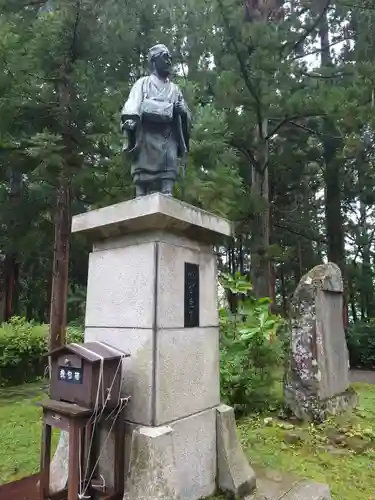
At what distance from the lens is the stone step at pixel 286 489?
2826 millimetres

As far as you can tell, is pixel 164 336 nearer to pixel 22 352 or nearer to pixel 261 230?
pixel 22 352

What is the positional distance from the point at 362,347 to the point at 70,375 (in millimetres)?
10511

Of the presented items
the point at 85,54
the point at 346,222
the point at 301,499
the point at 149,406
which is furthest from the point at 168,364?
the point at 346,222

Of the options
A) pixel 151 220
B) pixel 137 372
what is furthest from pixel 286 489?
pixel 151 220

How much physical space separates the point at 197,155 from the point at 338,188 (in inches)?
325

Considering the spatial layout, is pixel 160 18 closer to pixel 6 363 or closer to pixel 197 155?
pixel 197 155

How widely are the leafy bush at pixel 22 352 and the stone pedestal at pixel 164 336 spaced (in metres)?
5.33

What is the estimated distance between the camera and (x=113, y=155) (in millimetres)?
6391

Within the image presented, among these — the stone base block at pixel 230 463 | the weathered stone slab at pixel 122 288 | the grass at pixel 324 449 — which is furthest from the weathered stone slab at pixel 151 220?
the grass at pixel 324 449

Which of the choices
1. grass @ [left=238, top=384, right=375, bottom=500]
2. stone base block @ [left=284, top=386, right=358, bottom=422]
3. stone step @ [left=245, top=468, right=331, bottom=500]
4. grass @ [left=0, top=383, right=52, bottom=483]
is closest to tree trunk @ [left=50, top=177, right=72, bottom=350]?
grass @ [left=0, top=383, right=52, bottom=483]

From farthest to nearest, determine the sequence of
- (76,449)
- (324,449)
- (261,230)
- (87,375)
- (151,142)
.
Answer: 1. (261,230)
2. (324,449)
3. (151,142)
4. (87,375)
5. (76,449)

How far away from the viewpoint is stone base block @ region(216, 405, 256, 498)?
9.29ft

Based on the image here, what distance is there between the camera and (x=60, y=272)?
6.43 m

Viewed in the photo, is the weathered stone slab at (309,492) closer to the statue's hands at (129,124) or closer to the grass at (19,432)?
the grass at (19,432)
